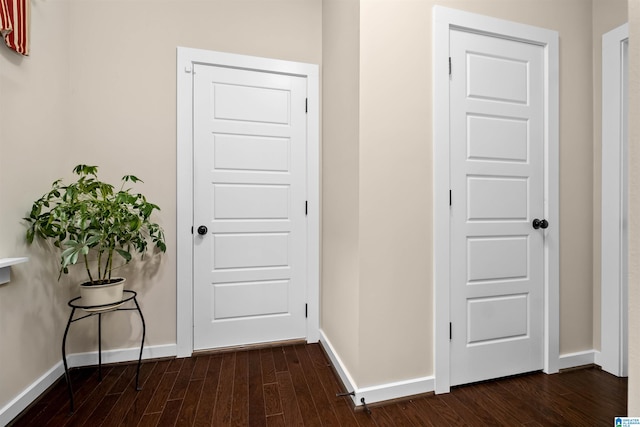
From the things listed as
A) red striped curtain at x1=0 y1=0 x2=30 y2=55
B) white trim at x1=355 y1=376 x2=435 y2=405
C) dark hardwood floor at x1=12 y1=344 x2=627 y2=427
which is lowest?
dark hardwood floor at x1=12 y1=344 x2=627 y2=427

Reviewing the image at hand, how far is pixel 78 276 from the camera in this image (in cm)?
202

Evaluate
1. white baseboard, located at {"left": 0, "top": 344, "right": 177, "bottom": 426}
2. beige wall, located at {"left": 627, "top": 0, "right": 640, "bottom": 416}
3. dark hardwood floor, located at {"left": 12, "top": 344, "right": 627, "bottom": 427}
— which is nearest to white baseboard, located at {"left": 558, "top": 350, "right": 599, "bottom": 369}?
dark hardwood floor, located at {"left": 12, "top": 344, "right": 627, "bottom": 427}

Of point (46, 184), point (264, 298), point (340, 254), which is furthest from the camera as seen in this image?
point (264, 298)

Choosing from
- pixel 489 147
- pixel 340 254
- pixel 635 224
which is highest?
pixel 489 147

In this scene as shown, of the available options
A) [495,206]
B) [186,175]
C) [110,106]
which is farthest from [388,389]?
[110,106]

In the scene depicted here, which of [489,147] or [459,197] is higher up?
[489,147]

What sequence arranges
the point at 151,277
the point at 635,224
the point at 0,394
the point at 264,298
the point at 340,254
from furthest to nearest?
1. the point at 264,298
2. the point at 151,277
3. the point at 340,254
4. the point at 0,394
5. the point at 635,224

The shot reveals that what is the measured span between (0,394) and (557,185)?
133 inches

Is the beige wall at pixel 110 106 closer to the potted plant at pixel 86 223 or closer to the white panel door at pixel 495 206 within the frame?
the potted plant at pixel 86 223

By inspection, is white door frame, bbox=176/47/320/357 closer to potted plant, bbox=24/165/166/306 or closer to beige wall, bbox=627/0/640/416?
potted plant, bbox=24/165/166/306

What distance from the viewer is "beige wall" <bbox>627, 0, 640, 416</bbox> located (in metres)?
0.52

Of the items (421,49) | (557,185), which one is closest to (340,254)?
(421,49)

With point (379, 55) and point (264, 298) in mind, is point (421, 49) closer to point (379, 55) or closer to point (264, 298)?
point (379, 55)

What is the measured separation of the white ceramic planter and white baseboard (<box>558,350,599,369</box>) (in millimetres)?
2877
